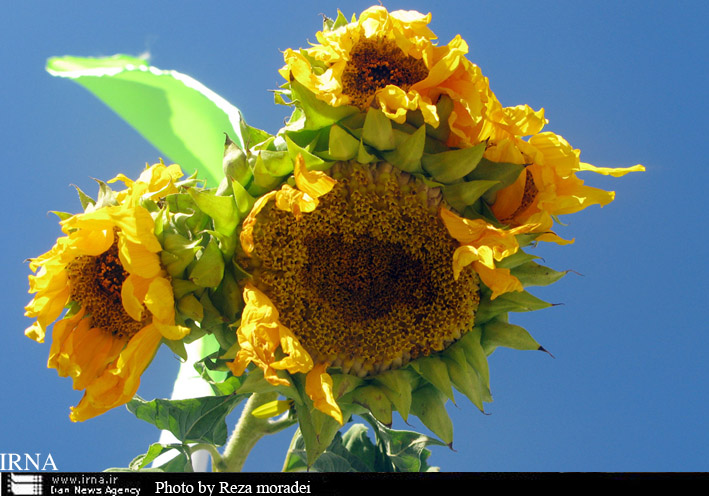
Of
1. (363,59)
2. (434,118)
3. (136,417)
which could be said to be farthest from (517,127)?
(136,417)

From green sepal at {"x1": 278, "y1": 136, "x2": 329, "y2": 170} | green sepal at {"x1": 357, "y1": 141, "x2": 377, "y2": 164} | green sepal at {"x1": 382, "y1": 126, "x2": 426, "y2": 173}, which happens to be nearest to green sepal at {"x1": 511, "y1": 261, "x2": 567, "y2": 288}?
green sepal at {"x1": 382, "y1": 126, "x2": 426, "y2": 173}

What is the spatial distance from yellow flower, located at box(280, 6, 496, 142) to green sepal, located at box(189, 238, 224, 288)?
43 cm

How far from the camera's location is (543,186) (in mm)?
1684

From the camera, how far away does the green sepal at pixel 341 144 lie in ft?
5.06

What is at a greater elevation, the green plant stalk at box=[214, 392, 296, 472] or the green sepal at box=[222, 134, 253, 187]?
the green sepal at box=[222, 134, 253, 187]

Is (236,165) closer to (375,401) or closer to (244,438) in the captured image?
(375,401)

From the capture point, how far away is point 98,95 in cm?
291

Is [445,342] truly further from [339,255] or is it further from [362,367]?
[339,255]

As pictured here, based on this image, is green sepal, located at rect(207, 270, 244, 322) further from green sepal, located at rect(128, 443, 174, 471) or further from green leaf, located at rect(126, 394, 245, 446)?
green sepal, located at rect(128, 443, 174, 471)

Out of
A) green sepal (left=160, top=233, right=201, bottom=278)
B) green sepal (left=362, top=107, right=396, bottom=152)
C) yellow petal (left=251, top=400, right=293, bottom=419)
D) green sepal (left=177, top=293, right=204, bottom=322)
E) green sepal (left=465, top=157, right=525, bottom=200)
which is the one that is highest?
green sepal (left=362, top=107, right=396, bottom=152)

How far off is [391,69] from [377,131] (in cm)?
18

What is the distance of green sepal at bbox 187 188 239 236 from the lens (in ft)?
4.90

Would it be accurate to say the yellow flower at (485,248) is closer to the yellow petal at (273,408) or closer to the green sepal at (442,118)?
the green sepal at (442,118)

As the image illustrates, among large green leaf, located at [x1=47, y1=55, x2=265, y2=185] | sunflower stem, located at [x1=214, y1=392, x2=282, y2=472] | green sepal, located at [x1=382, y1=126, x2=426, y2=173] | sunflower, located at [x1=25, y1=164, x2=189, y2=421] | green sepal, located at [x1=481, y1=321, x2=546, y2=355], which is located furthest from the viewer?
large green leaf, located at [x1=47, y1=55, x2=265, y2=185]
